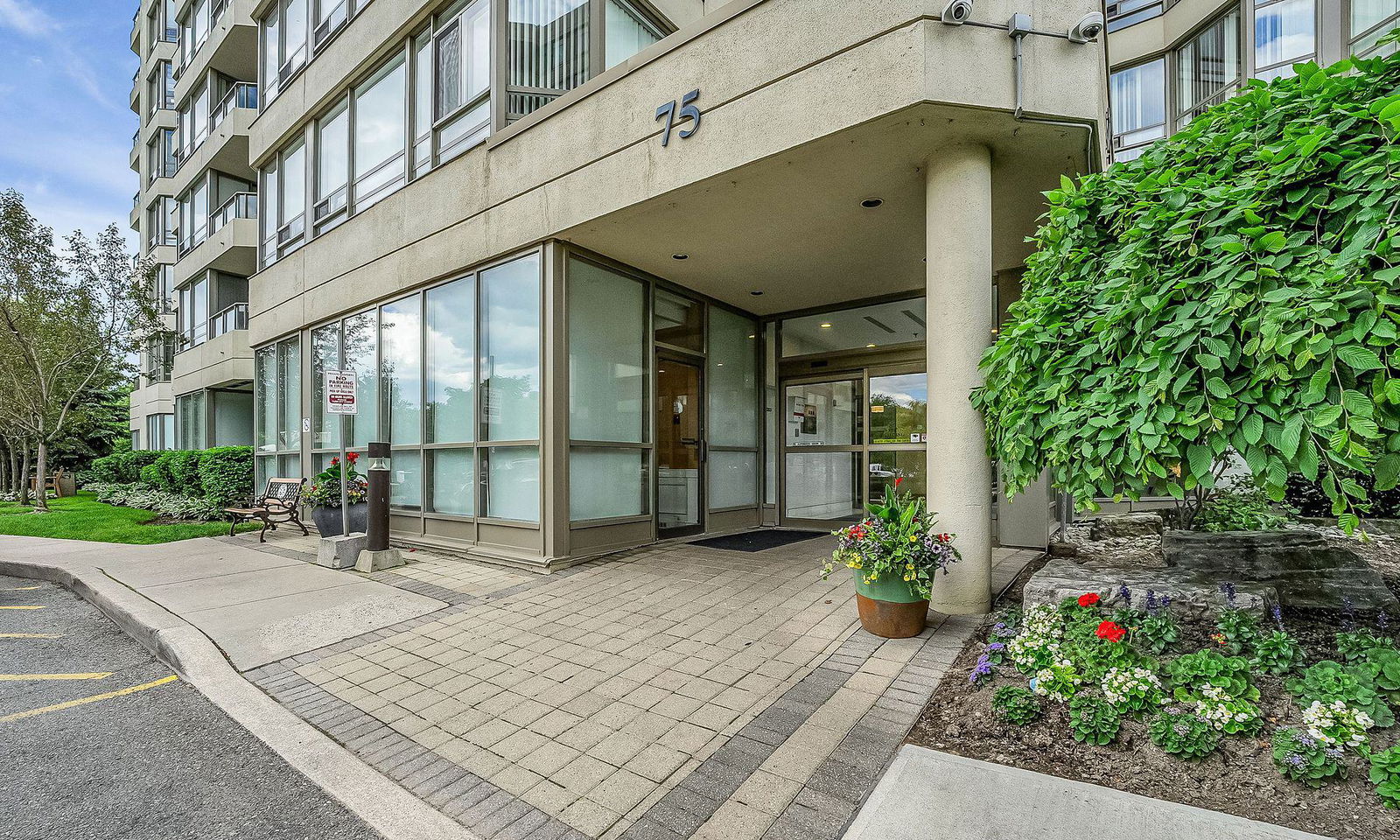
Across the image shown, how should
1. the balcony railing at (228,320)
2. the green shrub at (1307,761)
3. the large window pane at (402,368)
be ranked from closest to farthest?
the green shrub at (1307,761)
the large window pane at (402,368)
the balcony railing at (228,320)

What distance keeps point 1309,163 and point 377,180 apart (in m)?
10.3

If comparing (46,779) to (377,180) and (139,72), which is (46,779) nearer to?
(377,180)

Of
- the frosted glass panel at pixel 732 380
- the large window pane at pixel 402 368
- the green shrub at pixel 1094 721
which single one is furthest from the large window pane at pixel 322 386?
the green shrub at pixel 1094 721

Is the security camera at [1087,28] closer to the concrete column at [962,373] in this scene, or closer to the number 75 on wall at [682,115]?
the concrete column at [962,373]

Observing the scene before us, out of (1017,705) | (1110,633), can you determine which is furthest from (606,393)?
(1110,633)

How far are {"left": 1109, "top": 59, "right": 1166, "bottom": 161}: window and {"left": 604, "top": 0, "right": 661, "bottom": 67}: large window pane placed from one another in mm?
8501

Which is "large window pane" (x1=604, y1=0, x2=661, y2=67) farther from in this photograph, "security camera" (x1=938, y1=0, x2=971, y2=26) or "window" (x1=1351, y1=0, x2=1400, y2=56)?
"window" (x1=1351, y1=0, x2=1400, y2=56)

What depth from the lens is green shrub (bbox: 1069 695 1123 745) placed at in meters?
2.67

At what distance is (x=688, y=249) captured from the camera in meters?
7.04

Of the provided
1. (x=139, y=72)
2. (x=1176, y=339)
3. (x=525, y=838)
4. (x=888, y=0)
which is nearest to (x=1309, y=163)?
(x=1176, y=339)

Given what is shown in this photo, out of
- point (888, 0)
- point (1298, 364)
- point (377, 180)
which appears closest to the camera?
point (1298, 364)

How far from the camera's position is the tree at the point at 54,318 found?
45.1 feet

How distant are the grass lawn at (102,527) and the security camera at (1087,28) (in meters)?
12.5

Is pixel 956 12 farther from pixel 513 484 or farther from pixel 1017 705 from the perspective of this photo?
pixel 513 484
